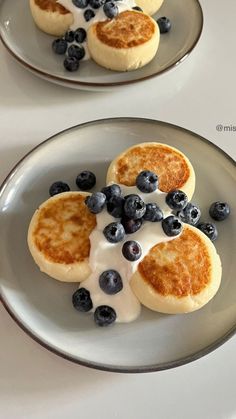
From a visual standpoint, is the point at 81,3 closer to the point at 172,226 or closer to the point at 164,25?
the point at 164,25

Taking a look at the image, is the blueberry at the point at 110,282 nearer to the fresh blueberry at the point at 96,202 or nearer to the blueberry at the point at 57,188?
the fresh blueberry at the point at 96,202

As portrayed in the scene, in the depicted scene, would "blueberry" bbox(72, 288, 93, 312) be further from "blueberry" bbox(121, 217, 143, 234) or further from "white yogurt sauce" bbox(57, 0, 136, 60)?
"white yogurt sauce" bbox(57, 0, 136, 60)

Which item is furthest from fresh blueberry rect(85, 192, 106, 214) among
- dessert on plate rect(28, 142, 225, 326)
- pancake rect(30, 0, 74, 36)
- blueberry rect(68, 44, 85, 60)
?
pancake rect(30, 0, 74, 36)

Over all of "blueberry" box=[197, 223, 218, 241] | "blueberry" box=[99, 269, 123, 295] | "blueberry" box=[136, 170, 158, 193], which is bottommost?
"blueberry" box=[99, 269, 123, 295]

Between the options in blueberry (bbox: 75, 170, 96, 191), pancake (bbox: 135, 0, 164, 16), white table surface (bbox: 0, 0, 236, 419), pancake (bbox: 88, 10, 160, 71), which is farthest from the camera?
pancake (bbox: 135, 0, 164, 16)

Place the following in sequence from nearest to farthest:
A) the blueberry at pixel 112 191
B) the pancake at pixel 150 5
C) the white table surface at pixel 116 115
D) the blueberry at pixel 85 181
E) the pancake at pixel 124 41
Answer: the white table surface at pixel 116 115 → the blueberry at pixel 112 191 → the blueberry at pixel 85 181 → the pancake at pixel 124 41 → the pancake at pixel 150 5

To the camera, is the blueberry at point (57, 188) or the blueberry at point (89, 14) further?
the blueberry at point (89, 14)

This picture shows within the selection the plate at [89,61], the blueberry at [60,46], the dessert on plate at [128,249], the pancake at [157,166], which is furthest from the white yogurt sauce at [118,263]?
the blueberry at [60,46]

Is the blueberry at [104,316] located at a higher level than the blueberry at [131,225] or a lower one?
lower
